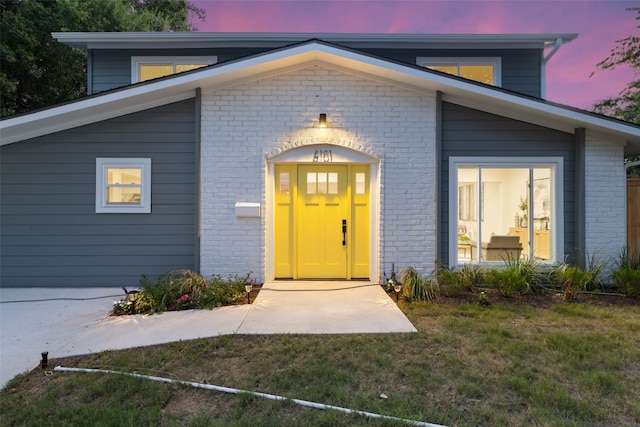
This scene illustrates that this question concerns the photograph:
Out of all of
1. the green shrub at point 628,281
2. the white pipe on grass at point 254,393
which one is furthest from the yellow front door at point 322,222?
the green shrub at point 628,281

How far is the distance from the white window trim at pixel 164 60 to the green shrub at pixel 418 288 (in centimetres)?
646

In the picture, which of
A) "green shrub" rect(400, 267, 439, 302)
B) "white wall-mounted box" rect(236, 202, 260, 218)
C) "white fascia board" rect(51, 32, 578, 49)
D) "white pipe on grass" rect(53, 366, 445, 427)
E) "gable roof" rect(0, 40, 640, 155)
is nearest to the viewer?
"white pipe on grass" rect(53, 366, 445, 427)

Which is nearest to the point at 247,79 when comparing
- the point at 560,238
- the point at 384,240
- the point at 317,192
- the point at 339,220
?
the point at 317,192

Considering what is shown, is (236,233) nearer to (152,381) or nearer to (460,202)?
(152,381)

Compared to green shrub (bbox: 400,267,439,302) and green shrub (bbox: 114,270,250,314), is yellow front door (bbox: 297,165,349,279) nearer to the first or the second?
green shrub (bbox: 400,267,439,302)

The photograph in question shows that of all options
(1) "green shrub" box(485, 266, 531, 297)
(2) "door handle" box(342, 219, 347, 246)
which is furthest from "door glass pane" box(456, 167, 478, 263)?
(2) "door handle" box(342, 219, 347, 246)

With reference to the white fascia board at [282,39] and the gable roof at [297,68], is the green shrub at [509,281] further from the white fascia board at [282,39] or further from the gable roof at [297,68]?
the white fascia board at [282,39]

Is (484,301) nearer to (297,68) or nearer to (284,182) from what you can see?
(284,182)

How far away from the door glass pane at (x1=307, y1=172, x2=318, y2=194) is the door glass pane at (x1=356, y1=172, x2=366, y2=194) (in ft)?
2.56

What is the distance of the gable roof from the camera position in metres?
5.48

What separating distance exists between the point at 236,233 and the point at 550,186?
5741mm

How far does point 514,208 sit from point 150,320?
21.2 ft

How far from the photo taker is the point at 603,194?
6.07 meters

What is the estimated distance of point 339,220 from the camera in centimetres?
636
